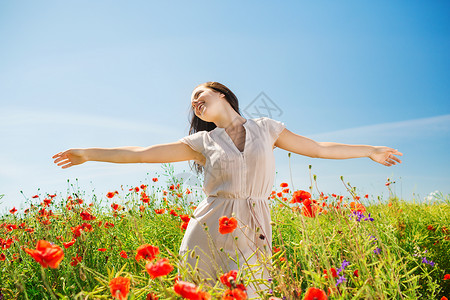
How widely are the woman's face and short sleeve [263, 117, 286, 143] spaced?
15.1 inches

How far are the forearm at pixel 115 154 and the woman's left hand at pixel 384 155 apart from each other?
6.35 ft

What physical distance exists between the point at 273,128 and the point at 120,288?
1.84 metres

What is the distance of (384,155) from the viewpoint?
2934mm

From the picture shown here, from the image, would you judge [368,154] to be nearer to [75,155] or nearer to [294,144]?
[294,144]

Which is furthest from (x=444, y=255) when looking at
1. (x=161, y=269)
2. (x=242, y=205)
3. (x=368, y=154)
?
(x=161, y=269)

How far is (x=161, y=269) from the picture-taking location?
1103 mm

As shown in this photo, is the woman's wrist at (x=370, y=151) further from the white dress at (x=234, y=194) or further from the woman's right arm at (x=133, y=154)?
the woman's right arm at (x=133, y=154)

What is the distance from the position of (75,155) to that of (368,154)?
7.68 feet

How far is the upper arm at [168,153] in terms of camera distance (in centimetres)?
266

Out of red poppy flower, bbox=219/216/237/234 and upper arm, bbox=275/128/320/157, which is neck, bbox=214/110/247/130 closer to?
upper arm, bbox=275/128/320/157

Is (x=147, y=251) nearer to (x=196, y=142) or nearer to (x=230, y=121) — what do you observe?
(x=196, y=142)

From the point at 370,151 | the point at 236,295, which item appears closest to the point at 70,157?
the point at 236,295

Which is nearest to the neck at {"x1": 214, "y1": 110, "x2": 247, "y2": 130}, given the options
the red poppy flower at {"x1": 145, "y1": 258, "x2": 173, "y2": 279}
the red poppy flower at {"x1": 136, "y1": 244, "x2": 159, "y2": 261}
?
the red poppy flower at {"x1": 136, "y1": 244, "x2": 159, "y2": 261}

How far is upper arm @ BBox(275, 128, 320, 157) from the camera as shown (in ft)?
9.04
